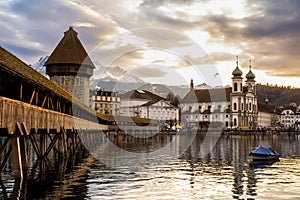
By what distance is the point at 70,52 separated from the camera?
78188 millimetres

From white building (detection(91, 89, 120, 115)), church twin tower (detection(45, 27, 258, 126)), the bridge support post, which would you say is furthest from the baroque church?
the bridge support post

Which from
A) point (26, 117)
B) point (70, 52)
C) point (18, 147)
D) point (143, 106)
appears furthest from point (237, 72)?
point (18, 147)

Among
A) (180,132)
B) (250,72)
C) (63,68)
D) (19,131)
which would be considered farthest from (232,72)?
(19,131)

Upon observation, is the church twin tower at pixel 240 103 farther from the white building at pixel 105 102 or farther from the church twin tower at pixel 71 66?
the church twin tower at pixel 71 66

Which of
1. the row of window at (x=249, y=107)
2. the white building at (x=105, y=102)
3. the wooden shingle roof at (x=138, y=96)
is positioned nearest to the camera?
the white building at (x=105, y=102)

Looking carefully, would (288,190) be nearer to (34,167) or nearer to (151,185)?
(151,185)

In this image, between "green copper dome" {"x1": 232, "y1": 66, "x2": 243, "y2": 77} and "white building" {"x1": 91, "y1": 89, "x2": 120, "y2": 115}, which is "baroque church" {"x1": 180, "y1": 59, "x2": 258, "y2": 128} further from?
"white building" {"x1": 91, "y1": 89, "x2": 120, "y2": 115}

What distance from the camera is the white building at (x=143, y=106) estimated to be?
149 metres

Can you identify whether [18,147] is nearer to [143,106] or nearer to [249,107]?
[143,106]

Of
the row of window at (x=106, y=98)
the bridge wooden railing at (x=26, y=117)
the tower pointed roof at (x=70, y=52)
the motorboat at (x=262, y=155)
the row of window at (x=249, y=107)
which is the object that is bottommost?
the motorboat at (x=262, y=155)

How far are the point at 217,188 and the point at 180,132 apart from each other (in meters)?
101

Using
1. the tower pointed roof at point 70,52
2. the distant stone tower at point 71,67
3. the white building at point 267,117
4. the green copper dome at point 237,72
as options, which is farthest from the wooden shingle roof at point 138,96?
the distant stone tower at point 71,67

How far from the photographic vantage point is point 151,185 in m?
21.8

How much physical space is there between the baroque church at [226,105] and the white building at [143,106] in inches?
522
